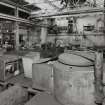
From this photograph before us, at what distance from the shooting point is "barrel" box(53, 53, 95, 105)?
4.32 feet

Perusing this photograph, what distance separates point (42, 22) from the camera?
187 inches

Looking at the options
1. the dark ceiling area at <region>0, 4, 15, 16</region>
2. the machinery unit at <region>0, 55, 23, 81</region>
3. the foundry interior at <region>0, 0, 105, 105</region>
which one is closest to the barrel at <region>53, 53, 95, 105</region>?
the foundry interior at <region>0, 0, 105, 105</region>

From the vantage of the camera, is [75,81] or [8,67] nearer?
[75,81]

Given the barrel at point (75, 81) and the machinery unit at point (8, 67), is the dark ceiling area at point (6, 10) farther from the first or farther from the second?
the barrel at point (75, 81)

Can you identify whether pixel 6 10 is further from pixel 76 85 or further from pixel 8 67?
pixel 76 85

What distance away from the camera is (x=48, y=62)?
1.97 m

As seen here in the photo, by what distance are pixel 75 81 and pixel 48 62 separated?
2.44 feet

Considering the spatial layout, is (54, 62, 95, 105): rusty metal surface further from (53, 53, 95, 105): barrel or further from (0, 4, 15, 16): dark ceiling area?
(0, 4, 15, 16): dark ceiling area

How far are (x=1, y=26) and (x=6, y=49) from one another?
0.70 metres

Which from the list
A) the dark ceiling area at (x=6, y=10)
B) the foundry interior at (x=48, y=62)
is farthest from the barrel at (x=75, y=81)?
the dark ceiling area at (x=6, y=10)

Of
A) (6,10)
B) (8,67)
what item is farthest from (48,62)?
(6,10)

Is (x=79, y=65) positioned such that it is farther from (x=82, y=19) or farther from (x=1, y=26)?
(x=82, y=19)

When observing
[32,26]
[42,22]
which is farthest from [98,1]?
[32,26]

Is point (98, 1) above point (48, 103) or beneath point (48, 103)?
A: above
